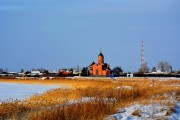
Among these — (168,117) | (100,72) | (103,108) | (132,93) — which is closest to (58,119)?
(103,108)

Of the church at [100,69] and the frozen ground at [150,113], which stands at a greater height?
the church at [100,69]

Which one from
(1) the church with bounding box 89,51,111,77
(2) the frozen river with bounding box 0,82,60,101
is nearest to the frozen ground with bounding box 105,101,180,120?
(2) the frozen river with bounding box 0,82,60,101

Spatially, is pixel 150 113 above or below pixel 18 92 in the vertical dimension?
below

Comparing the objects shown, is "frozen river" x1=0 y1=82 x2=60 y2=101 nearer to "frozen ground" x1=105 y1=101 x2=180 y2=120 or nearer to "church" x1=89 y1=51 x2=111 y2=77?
"frozen ground" x1=105 y1=101 x2=180 y2=120

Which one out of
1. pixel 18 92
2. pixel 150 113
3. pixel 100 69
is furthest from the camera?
pixel 100 69

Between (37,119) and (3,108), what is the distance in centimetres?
461

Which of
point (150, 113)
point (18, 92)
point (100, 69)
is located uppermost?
point (100, 69)

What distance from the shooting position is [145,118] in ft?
40.5

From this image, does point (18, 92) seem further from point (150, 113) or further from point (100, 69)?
point (100, 69)

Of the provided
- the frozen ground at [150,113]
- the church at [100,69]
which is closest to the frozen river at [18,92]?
the frozen ground at [150,113]

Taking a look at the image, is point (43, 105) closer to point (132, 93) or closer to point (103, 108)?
point (103, 108)

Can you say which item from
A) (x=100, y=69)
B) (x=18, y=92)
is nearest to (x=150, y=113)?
(x=18, y=92)

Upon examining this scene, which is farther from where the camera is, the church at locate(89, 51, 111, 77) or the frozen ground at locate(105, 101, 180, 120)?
the church at locate(89, 51, 111, 77)

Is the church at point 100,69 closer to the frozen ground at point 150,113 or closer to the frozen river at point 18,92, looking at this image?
the frozen river at point 18,92
